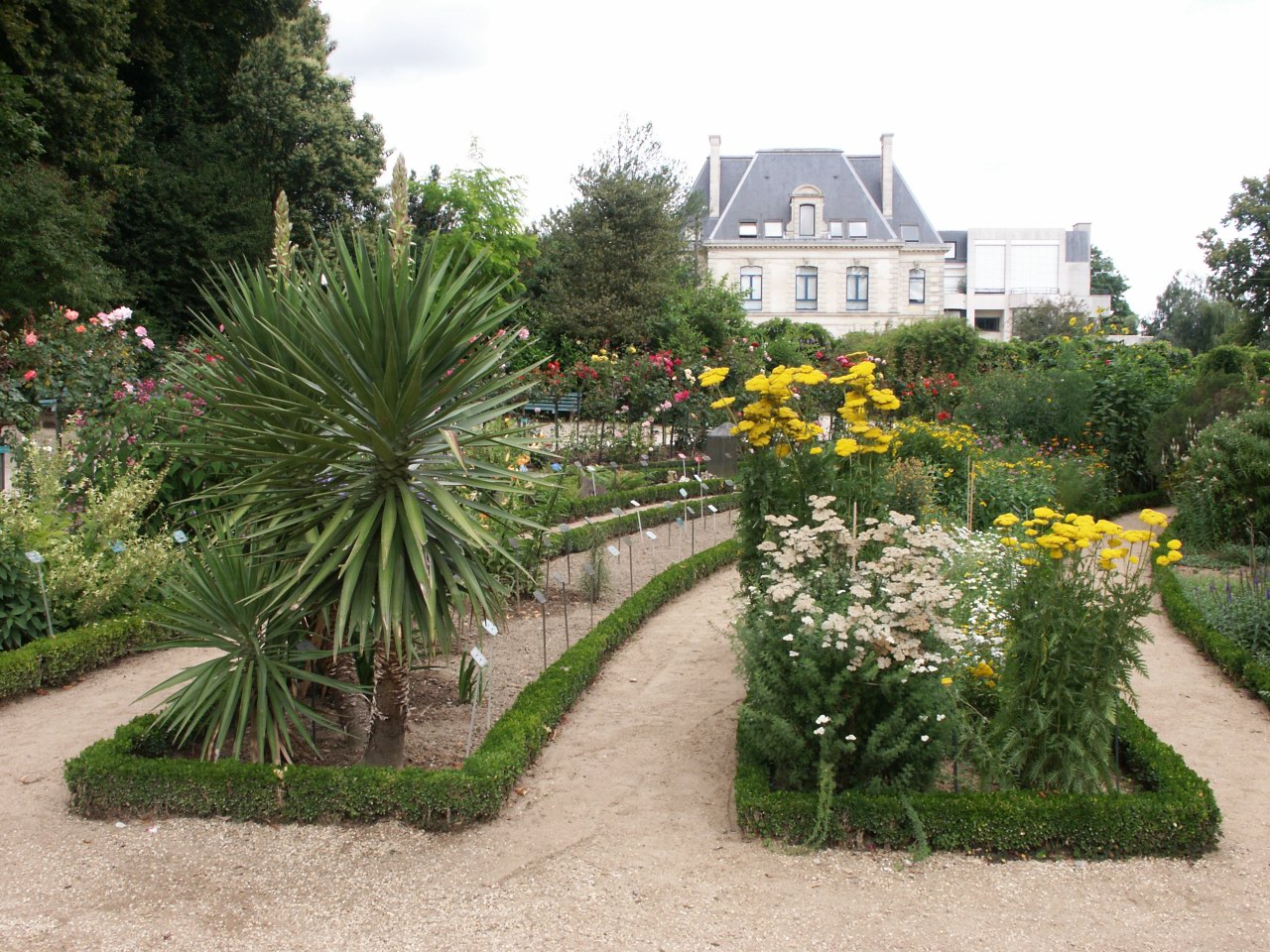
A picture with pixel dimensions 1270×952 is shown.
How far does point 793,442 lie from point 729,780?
192 centimetres

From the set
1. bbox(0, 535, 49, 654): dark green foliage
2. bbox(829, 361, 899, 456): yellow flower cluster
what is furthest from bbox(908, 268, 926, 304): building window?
bbox(0, 535, 49, 654): dark green foliage

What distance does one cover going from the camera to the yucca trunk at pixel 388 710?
177 inches

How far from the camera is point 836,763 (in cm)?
418

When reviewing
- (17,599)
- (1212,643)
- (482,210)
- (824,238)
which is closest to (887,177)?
(824,238)

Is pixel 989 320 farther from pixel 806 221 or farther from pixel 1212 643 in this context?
pixel 1212 643

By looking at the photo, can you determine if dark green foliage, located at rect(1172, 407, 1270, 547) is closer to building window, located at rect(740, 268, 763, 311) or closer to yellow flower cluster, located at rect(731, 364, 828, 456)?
yellow flower cluster, located at rect(731, 364, 828, 456)

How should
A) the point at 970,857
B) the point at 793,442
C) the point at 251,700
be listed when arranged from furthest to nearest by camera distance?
the point at 793,442 < the point at 251,700 < the point at 970,857

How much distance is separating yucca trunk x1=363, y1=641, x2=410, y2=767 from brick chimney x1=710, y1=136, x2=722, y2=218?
44.3 m

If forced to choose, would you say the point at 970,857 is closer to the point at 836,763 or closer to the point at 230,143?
the point at 836,763

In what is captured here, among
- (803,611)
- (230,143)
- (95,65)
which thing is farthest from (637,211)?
(803,611)

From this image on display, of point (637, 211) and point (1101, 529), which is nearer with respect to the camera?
point (1101, 529)

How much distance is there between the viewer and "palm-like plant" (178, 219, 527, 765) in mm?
3996

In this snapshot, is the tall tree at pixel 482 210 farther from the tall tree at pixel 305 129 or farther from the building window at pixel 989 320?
the building window at pixel 989 320

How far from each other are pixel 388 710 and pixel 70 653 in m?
2.60
